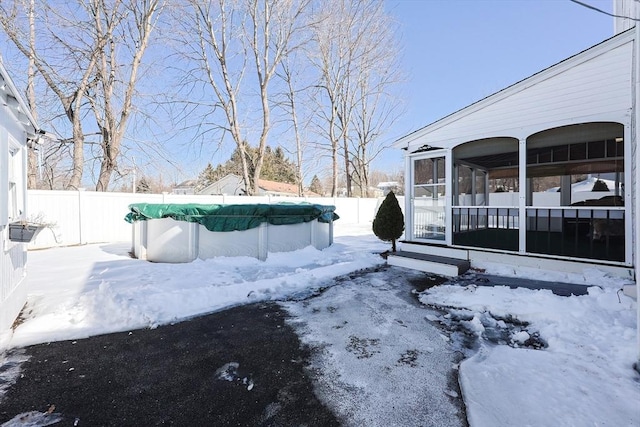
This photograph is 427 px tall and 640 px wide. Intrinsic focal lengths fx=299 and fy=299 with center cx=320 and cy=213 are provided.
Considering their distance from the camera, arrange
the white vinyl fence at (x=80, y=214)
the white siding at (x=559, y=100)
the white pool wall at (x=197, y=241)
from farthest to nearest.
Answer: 1. the white vinyl fence at (x=80, y=214)
2. the white pool wall at (x=197, y=241)
3. the white siding at (x=559, y=100)

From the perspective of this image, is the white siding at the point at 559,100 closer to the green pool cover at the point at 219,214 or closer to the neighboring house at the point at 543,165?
the neighboring house at the point at 543,165

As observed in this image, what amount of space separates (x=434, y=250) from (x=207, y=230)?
4.99 m

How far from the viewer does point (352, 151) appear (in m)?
24.9

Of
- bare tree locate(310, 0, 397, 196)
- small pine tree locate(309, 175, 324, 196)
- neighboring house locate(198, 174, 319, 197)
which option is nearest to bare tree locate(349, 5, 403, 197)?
bare tree locate(310, 0, 397, 196)

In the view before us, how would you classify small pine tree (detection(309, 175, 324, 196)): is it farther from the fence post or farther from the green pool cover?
the green pool cover

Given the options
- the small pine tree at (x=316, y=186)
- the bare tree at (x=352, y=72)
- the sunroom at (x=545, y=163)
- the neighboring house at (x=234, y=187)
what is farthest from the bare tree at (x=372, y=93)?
the small pine tree at (x=316, y=186)

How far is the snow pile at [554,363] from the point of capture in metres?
1.89

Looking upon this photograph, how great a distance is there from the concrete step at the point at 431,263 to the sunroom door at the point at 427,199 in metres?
0.88

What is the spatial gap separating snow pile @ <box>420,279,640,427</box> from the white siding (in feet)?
9.88

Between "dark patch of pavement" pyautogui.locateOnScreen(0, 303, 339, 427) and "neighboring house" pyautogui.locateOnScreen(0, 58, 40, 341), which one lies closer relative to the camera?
"dark patch of pavement" pyautogui.locateOnScreen(0, 303, 339, 427)

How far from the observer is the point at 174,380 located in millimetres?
2326

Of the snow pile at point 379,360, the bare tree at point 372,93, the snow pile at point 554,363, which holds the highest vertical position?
the bare tree at point 372,93

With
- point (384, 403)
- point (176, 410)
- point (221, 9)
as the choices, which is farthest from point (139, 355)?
point (221, 9)

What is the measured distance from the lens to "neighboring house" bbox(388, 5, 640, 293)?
4691mm
